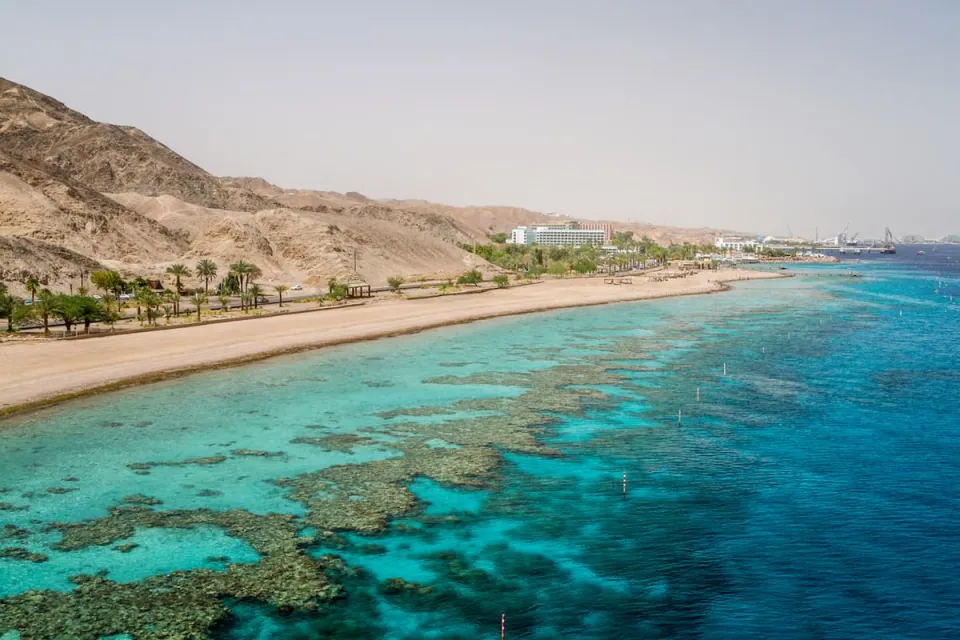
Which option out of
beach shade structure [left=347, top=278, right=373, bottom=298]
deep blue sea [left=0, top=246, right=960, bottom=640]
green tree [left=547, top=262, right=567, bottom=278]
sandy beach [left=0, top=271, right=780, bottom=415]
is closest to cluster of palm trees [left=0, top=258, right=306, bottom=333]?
sandy beach [left=0, top=271, right=780, bottom=415]

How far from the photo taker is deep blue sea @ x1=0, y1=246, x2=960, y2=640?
2230 centimetres

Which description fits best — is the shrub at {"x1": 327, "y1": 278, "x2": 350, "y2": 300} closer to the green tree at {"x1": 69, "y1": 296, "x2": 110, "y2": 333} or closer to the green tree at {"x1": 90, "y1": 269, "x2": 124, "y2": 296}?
the green tree at {"x1": 90, "y1": 269, "x2": 124, "y2": 296}

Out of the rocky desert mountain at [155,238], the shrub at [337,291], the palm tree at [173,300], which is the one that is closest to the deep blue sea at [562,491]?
the palm tree at [173,300]

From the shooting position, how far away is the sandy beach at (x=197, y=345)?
50.1m

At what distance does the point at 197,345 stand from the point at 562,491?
4595cm

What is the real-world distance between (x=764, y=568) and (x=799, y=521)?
5283mm

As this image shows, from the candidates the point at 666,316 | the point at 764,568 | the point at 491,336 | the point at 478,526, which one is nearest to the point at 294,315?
the point at 491,336

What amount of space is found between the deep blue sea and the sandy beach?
274 cm

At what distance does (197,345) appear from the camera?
66.6 metres

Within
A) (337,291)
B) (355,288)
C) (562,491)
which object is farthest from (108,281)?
(562,491)

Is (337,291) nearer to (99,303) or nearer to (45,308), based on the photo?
(99,303)

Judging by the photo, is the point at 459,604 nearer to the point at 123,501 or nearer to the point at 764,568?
the point at 764,568

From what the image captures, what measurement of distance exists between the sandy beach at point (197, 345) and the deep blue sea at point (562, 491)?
274 centimetres

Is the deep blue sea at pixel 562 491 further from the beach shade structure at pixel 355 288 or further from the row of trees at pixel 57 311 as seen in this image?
the beach shade structure at pixel 355 288
